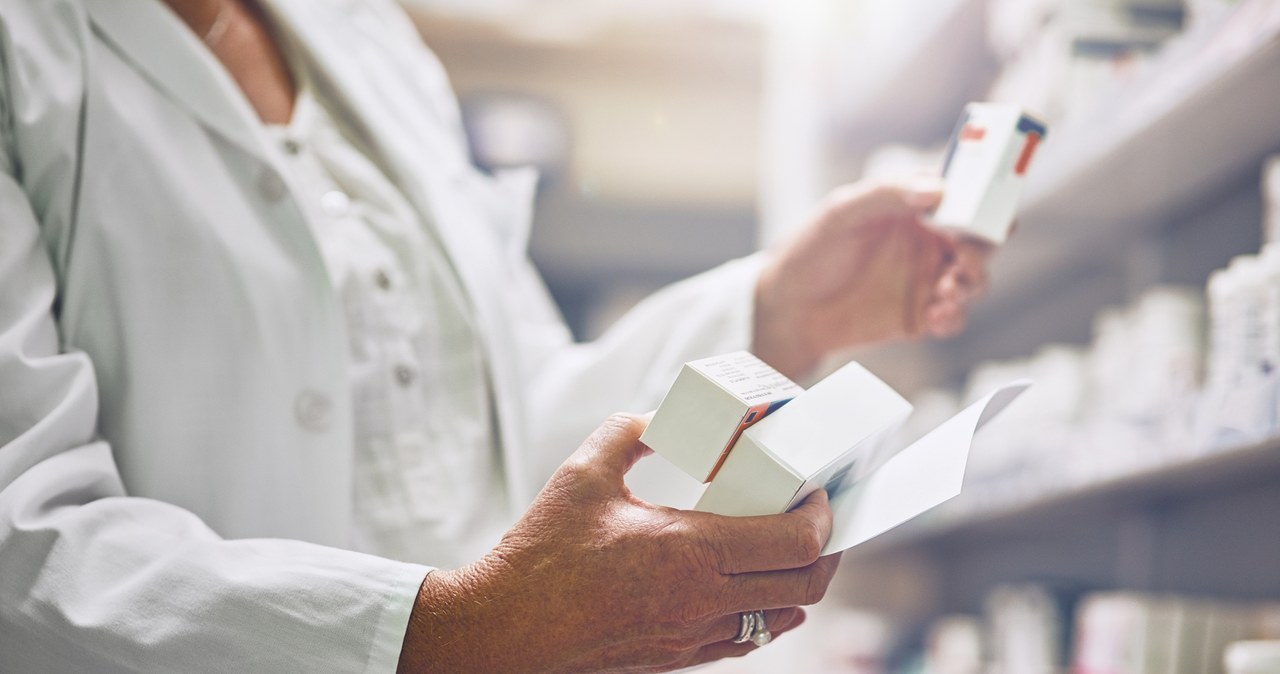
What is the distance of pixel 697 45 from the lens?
315cm

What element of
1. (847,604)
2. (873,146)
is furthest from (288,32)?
(847,604)

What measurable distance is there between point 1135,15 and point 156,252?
1.26 meters

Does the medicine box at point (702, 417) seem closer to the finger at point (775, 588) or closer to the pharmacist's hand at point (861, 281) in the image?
the finger at point (775, 588)

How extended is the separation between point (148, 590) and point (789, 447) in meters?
0.41

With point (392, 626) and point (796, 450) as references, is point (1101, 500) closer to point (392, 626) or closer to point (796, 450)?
point (796, 450)

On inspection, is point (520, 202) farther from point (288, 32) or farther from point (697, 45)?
point (697, 45)

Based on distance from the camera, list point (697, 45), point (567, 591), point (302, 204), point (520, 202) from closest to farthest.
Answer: point (567, 591), point (302, 204), point (520, 202), point (697, 45)

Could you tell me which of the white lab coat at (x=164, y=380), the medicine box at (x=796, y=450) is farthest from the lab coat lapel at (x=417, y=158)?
the medicine box at (x=796, y=450)

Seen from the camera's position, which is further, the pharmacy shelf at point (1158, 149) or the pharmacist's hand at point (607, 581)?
the pharmacy shelf at point (1158, 149)

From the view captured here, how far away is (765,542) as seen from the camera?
57 cm

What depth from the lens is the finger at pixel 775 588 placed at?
0.58m

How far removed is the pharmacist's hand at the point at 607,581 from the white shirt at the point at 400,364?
28cm

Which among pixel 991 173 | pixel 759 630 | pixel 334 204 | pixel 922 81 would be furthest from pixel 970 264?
pixel 922 81

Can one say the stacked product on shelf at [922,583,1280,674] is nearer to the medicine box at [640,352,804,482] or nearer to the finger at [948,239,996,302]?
the finger at [948,239,996,302]
